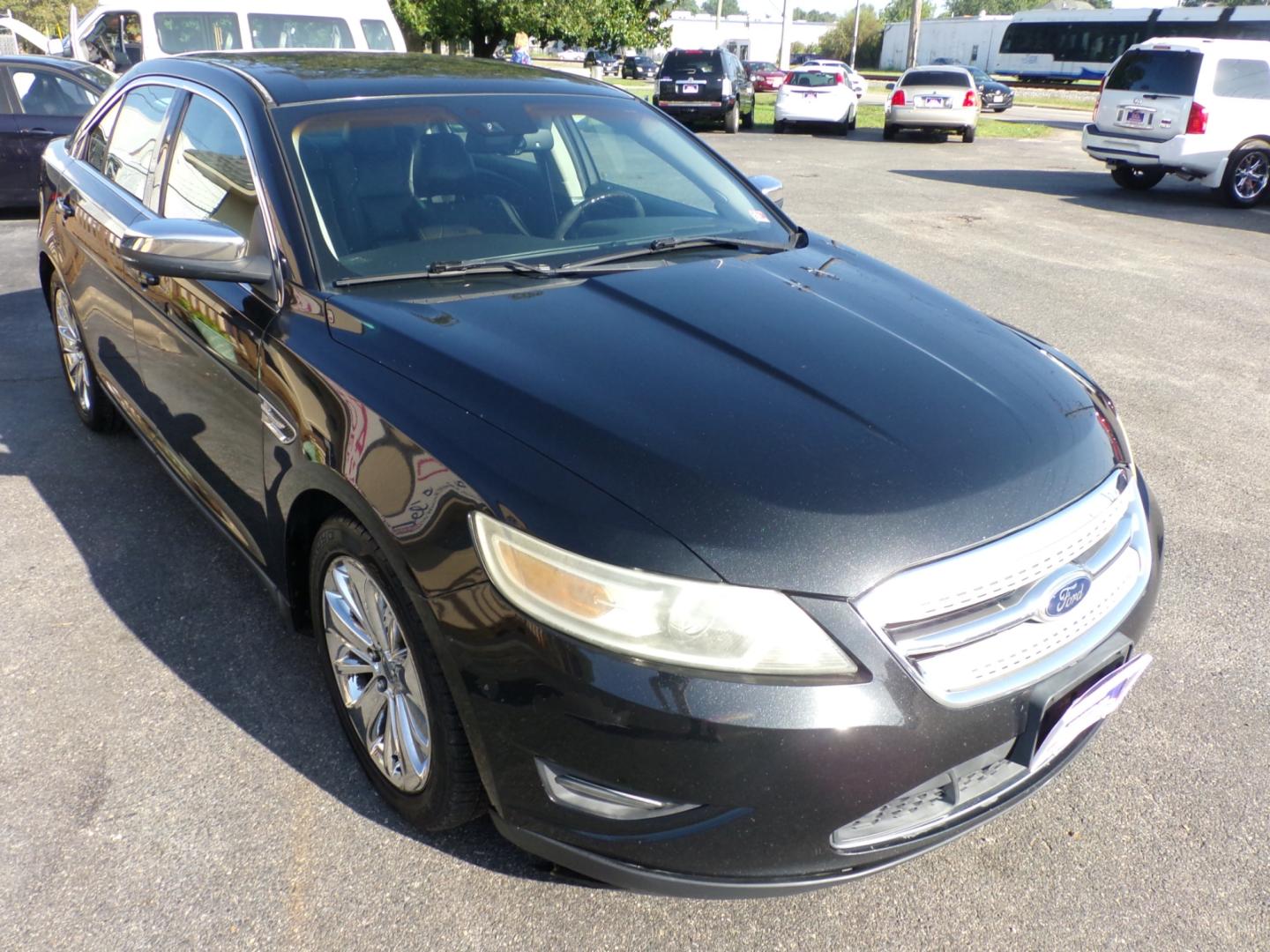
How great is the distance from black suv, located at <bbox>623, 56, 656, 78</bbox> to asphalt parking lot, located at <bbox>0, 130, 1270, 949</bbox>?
49.3 metres

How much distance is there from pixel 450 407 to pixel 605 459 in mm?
383

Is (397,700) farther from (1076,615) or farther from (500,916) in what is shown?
(1076,615)

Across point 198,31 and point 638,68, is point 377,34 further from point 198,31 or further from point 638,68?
point 638,68

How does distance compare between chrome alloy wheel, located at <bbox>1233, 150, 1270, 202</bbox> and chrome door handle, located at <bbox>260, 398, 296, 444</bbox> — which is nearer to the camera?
chrome door handle, located at <bbox>260, 398, 296, 444</bbox>

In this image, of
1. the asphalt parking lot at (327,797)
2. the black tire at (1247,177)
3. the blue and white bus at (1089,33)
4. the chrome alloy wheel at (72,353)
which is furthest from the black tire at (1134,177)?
the blue and white bus at (1089,33)

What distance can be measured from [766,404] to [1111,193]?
13.7 metres

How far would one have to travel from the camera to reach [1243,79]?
1295cm

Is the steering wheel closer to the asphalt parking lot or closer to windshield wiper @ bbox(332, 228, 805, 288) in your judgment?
windshield wiper @ bbox(332, 228, 805, 288)

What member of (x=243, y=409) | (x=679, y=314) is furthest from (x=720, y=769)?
(x=243, y=409)

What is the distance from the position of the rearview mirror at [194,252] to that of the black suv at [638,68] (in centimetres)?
5014

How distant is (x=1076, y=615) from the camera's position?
7.19ft

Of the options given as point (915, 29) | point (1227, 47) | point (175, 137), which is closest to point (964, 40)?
point (915, 29)

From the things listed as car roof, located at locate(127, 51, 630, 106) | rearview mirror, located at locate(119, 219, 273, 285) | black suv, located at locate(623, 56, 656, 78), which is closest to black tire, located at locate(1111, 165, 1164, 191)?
car roof, located at locate(127, 51, 630, 106)

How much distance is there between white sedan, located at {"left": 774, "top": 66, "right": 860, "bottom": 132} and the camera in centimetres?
2192
